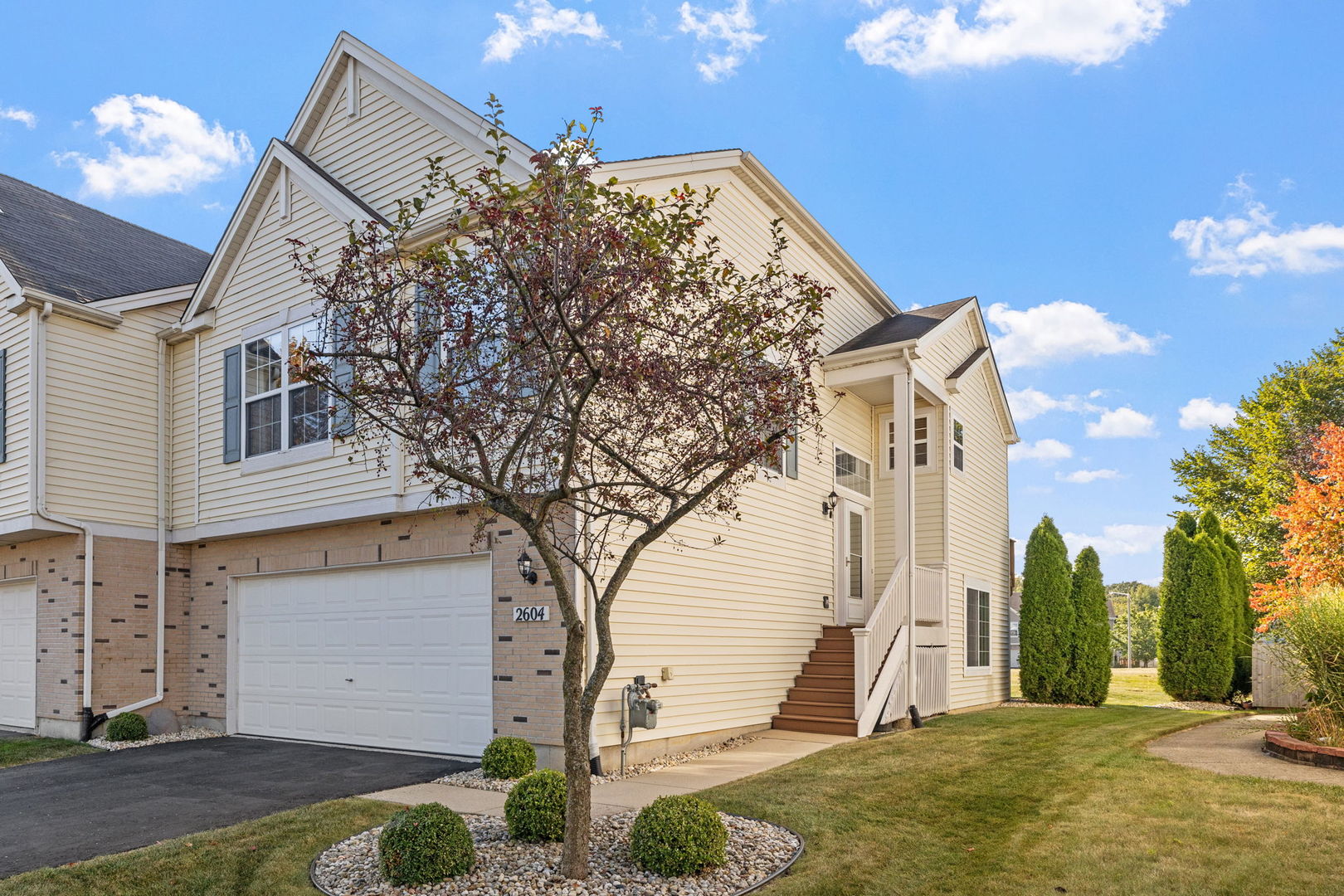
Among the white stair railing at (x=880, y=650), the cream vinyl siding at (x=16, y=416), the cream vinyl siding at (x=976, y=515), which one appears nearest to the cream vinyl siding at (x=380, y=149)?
the cream vinyl siding at (x=16, y=416)

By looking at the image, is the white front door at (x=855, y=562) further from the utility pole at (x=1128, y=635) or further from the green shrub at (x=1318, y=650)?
the utility pole at (x=1128, y=635)

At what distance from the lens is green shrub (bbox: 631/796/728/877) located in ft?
20.3

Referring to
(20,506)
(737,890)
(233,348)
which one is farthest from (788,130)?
(20,506)

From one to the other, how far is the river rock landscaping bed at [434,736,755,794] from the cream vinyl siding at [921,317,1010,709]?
5516 millimetres

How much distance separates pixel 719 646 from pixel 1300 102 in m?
15.2

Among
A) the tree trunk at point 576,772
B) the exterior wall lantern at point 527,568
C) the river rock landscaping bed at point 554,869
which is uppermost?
the exterior wall lantern at point 527,568

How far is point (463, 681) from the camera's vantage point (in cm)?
1064

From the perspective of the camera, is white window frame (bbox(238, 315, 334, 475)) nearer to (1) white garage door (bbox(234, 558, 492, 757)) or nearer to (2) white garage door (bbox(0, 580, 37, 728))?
(1) white garage door (bbox(234, 558, 492, 757))

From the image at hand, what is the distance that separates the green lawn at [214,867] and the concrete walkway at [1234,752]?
7.51 metres

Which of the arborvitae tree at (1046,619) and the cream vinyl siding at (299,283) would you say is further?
the arborvitae tree at (1046,619)

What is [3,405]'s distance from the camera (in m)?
13.8

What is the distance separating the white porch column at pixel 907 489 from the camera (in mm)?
13039

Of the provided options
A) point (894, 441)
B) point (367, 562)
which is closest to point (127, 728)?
point (367, 562)

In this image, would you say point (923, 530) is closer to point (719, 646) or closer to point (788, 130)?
point (719, 646)
